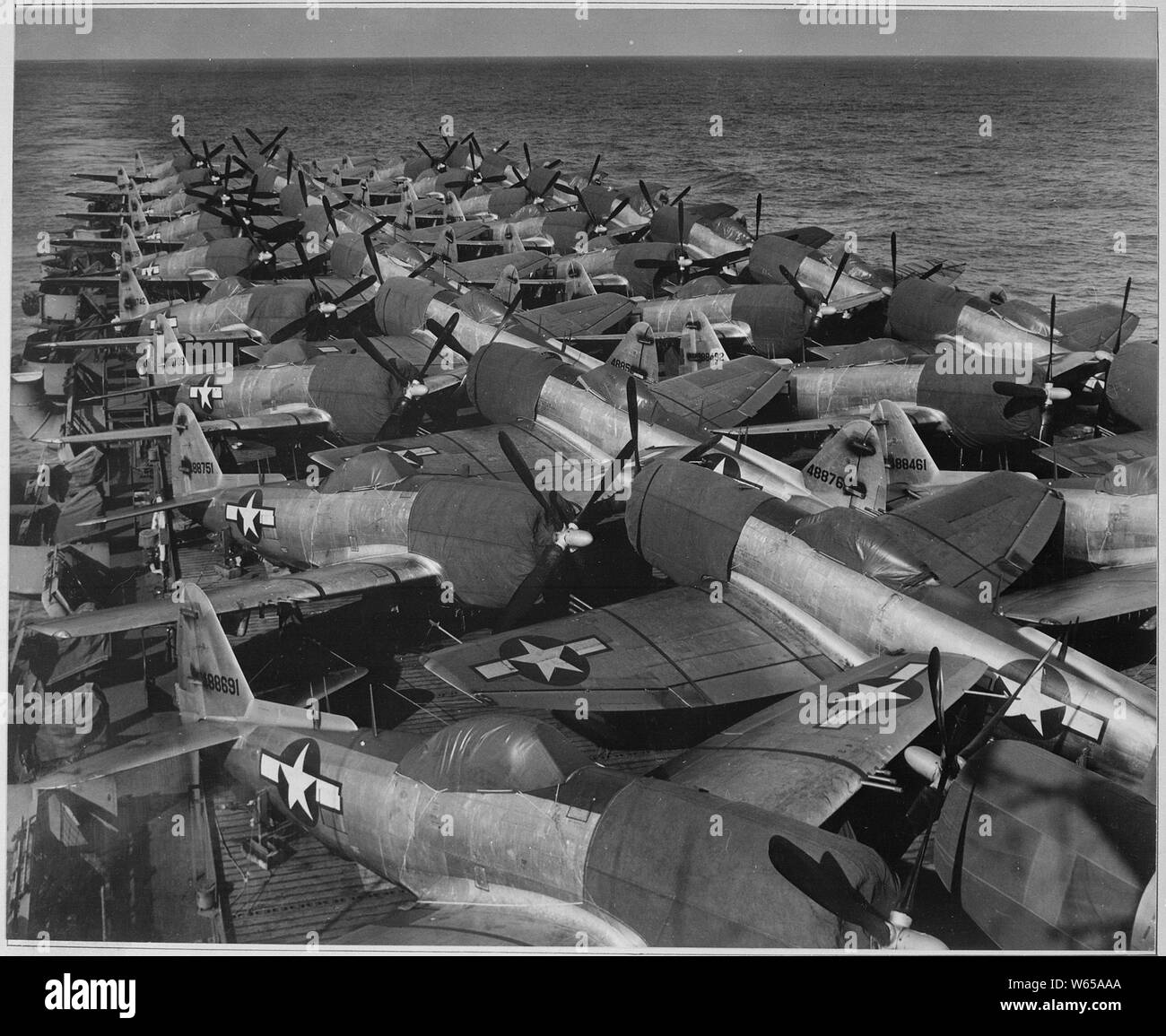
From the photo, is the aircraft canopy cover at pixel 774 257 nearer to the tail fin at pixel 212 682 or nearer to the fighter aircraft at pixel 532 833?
the fighter aircraft at pixel 532 833

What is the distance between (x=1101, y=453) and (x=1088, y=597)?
347 cm

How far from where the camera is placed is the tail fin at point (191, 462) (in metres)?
17.3

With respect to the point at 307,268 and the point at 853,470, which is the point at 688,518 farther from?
the point at 307,268

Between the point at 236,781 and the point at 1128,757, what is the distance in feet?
31.0

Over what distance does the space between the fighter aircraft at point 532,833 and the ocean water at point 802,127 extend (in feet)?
20.3

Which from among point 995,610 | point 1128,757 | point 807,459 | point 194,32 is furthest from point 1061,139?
point 194,32

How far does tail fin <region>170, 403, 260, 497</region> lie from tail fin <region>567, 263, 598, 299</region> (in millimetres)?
10305

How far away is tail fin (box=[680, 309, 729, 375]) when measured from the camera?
21.0 m

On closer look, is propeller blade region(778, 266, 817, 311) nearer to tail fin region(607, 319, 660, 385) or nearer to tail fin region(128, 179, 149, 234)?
tail fin region(607, 319, 660, 385)

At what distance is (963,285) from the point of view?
78.4 ft

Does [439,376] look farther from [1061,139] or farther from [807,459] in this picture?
[1061,139]

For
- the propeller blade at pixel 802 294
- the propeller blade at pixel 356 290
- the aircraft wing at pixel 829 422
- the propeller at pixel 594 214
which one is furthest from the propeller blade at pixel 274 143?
the aircraft wing at pixel 829 422

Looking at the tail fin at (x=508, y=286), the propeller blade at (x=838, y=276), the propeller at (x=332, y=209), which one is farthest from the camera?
the propeller at (x=332, y=209)

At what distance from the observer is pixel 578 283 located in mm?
25344
